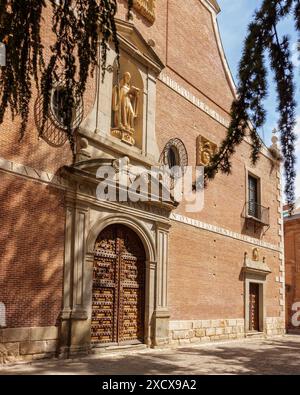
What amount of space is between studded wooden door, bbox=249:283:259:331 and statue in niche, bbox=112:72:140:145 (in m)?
8.48

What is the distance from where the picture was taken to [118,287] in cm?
1192

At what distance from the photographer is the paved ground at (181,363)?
8789mm

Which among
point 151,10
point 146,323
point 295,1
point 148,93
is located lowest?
point 146,323

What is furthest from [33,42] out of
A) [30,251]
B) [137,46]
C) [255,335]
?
[255,335]

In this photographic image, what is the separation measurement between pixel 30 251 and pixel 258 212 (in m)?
11.5

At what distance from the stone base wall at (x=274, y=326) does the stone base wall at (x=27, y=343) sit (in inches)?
441

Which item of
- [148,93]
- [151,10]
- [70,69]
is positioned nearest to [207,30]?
[151,10]

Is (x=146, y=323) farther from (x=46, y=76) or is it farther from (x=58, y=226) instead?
(x=46, y=76)

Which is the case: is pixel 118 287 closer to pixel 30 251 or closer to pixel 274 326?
pixel 30 251

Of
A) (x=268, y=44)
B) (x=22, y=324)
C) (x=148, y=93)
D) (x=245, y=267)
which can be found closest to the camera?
(x=268, y=44)

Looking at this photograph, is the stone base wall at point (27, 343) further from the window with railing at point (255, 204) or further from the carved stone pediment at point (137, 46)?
the window with railing at point (255, 204)

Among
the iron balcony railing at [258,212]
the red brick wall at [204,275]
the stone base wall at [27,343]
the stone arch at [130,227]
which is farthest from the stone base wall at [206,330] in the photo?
the stone base wall at [27,343]

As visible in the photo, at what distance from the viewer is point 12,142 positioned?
9.35m

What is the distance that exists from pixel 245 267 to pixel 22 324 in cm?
989
